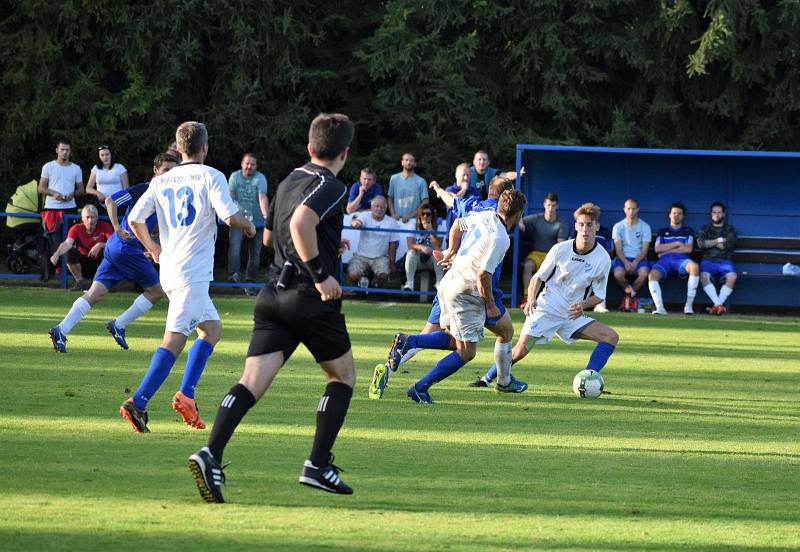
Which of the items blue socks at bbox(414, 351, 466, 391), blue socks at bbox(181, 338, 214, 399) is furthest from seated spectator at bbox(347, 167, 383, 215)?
blue socks at bbox(181, 338, 214, 399)

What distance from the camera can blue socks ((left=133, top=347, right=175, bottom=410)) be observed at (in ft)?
26.5

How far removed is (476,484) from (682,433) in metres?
2.63

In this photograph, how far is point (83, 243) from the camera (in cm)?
1956

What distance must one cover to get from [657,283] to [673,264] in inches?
17.9

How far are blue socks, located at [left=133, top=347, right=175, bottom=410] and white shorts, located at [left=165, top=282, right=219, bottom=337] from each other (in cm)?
19

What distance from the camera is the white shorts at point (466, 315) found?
9.94 meters

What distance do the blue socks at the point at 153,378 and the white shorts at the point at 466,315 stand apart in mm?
2471

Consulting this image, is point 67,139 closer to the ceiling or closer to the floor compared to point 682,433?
closer to the ceiling

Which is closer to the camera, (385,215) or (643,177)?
(385,215)

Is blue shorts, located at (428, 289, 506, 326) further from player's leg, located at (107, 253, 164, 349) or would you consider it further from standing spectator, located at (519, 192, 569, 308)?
standing spectator, located at (519, 192, 569, 308)

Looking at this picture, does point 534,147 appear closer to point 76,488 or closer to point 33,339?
point 33,339

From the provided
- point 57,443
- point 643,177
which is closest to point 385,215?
point 643,177

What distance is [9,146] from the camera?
22719 mm

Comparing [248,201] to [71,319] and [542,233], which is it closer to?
[542,233]
